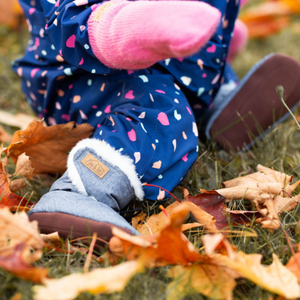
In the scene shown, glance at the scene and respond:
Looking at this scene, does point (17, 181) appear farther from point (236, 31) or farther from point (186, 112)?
point (236, 31)

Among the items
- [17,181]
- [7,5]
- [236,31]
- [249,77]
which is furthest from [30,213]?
[7,5]

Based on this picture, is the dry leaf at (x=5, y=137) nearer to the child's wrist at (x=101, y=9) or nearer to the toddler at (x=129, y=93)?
the toddler at (x=129, y=93)

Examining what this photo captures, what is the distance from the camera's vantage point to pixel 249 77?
128 centimetres

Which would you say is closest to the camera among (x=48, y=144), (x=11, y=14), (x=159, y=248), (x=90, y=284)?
(x=90, y=284)

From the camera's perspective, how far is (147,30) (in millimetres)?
774

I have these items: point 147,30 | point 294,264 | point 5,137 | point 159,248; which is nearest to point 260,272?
point 294,264

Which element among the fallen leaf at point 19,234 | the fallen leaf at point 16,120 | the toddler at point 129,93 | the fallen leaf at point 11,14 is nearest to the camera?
the fallen leaf at point 19,234

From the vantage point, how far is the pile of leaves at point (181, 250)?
0.59 m

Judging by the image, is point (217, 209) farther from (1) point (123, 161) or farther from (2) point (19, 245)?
(2) point (19, 245)

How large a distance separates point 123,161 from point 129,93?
235 mm

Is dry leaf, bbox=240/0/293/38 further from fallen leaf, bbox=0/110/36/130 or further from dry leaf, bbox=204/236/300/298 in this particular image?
dry leaf, bbox=204/236/300/298

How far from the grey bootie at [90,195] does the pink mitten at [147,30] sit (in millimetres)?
243

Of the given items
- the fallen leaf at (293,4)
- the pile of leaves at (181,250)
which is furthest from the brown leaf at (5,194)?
the fallen leaf at (293,4)

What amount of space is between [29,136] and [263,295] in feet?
2.56
